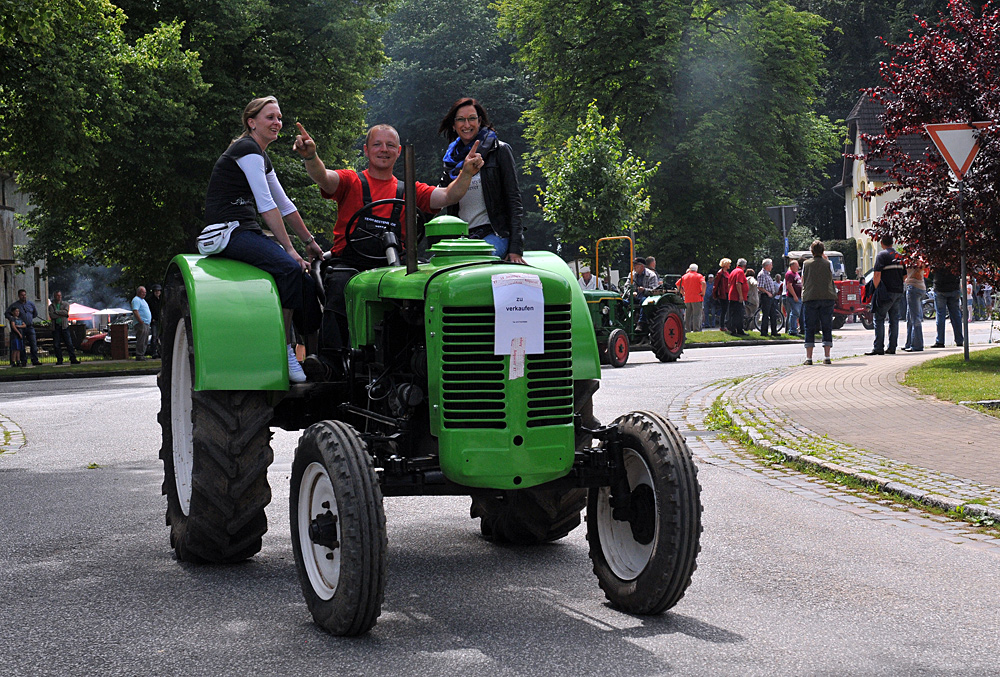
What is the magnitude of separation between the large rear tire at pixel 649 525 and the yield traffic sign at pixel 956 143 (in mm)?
11453

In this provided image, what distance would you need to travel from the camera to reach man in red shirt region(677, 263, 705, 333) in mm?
33094

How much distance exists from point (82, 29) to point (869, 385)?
1987 centimetres

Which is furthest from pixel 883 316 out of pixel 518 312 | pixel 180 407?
pixel 518 312

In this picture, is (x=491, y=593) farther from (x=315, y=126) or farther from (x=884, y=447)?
(x=315, y=126)

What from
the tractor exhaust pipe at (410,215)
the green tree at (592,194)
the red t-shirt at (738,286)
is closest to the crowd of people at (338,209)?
the tractor exhaust pipe at (410,215)

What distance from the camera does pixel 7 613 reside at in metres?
5.44

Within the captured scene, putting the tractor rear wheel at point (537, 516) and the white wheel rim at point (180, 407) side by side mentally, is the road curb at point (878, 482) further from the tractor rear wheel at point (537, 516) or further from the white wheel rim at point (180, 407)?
the white wheel rim at point (180, 407)

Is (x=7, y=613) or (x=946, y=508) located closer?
(x=7, y=613)

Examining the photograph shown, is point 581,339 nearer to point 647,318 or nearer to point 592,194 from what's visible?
point 647,318

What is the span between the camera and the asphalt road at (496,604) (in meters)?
4.62

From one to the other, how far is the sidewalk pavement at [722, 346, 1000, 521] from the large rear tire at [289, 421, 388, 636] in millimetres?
4141

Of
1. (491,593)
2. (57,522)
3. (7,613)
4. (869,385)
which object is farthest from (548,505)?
(869,385)

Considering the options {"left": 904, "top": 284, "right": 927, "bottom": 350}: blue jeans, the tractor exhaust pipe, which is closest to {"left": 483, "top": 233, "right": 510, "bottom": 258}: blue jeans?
the tractor exhaust pipe

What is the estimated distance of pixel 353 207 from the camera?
6.89m
